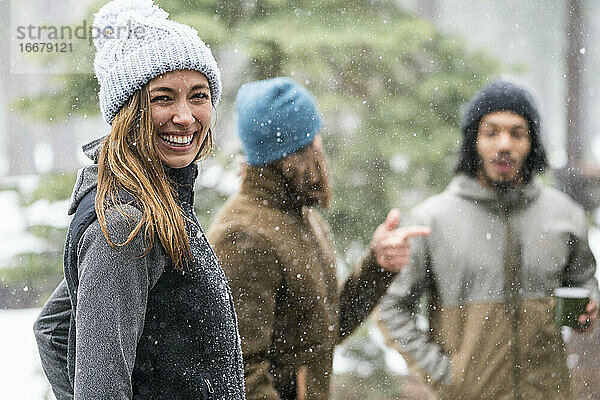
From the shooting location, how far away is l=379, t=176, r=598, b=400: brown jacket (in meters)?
2.32

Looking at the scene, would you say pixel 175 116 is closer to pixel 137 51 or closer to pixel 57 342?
pixel 137 51

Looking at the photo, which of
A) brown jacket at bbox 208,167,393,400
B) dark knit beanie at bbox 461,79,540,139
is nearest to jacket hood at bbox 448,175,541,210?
dark knit beanie at bbox 461,79,540,139

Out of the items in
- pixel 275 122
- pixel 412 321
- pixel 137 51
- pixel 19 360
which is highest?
pixel 137 51

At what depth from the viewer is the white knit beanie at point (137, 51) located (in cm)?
128

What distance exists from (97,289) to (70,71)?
154cm

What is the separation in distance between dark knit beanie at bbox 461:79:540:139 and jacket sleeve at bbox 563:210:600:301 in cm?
32

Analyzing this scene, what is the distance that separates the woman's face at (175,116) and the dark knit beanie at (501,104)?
1.27 meters

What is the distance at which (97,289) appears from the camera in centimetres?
112

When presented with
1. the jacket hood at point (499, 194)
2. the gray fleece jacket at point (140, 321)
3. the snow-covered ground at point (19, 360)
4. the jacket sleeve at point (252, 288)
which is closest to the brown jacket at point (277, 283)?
the jacket sleeve at point (252, 288)

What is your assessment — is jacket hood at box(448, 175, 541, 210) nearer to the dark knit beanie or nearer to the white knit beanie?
the dark knit beanie

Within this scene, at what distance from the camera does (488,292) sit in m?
2.37

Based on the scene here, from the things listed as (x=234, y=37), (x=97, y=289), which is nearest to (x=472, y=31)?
(x=234, y=37)

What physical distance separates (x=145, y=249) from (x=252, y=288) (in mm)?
816

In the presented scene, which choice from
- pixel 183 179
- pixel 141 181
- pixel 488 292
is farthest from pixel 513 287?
pixel 141 181
